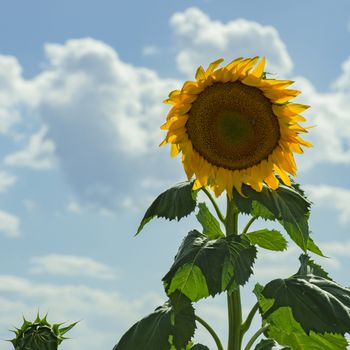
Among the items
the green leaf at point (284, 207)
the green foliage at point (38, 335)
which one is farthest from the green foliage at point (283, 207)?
the green foliage at point (38, 335)

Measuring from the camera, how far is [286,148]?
5.20m

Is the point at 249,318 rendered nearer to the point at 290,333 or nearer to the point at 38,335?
the point at 290,333

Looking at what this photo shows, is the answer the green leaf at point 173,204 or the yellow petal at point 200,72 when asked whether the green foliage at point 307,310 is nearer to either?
the green leaf at point 173,204

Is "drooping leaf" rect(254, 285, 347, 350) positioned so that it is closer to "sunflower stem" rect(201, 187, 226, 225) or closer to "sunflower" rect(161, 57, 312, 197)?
"sunflower stem" rect(201, 187, 226, 225)

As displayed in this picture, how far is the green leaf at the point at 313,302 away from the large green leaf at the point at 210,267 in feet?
1.00

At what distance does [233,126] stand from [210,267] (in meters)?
1.09

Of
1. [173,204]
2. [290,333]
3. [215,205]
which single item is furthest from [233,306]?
[173,204]

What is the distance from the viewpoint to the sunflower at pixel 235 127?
5.01 metres

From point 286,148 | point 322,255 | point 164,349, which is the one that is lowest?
point 164,349

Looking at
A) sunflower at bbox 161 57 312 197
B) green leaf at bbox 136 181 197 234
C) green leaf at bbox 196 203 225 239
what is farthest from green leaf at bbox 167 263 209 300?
green leaf at bbox 196 203 225 239

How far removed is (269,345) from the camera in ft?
17.9

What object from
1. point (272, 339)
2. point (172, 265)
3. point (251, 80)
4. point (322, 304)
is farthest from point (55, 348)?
point (251, 80)

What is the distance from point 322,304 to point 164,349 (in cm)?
112

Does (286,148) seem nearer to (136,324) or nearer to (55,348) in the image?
(136,324)
